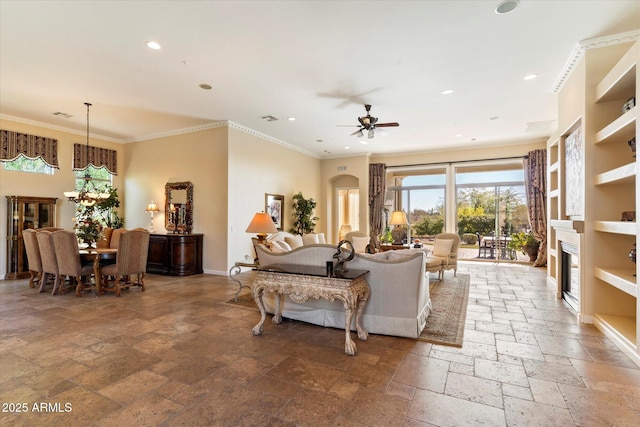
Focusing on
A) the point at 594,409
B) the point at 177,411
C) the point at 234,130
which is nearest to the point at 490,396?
the point at 594,409

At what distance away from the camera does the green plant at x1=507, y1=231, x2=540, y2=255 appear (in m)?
8.52

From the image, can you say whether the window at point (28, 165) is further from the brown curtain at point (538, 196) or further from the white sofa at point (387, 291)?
the brown curtain at point (538, 196)

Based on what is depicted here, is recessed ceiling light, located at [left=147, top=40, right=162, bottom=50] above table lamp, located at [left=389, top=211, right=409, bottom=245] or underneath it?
above

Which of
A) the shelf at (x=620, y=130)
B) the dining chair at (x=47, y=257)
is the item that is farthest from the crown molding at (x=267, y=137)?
the shelf at (x=620, y=130)

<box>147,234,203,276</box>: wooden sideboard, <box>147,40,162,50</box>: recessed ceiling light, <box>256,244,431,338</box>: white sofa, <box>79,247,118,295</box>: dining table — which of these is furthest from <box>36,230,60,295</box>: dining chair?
<box>256,244,431,338</box>: white sofa

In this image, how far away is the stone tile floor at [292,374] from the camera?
209cm

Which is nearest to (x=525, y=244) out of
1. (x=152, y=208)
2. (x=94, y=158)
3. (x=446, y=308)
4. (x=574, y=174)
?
(x=574, y=174)

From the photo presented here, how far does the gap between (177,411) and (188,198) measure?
19.3ft

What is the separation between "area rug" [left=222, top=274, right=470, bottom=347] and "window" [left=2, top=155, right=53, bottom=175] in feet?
19.1

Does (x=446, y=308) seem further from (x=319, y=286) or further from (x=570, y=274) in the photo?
(x=319, y=286)

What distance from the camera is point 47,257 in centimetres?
533

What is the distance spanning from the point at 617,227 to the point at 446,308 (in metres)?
2.18

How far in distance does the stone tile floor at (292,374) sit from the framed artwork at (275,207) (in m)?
4.24

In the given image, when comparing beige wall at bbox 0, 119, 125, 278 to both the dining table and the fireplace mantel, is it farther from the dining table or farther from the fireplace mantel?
the fireplace mantel
